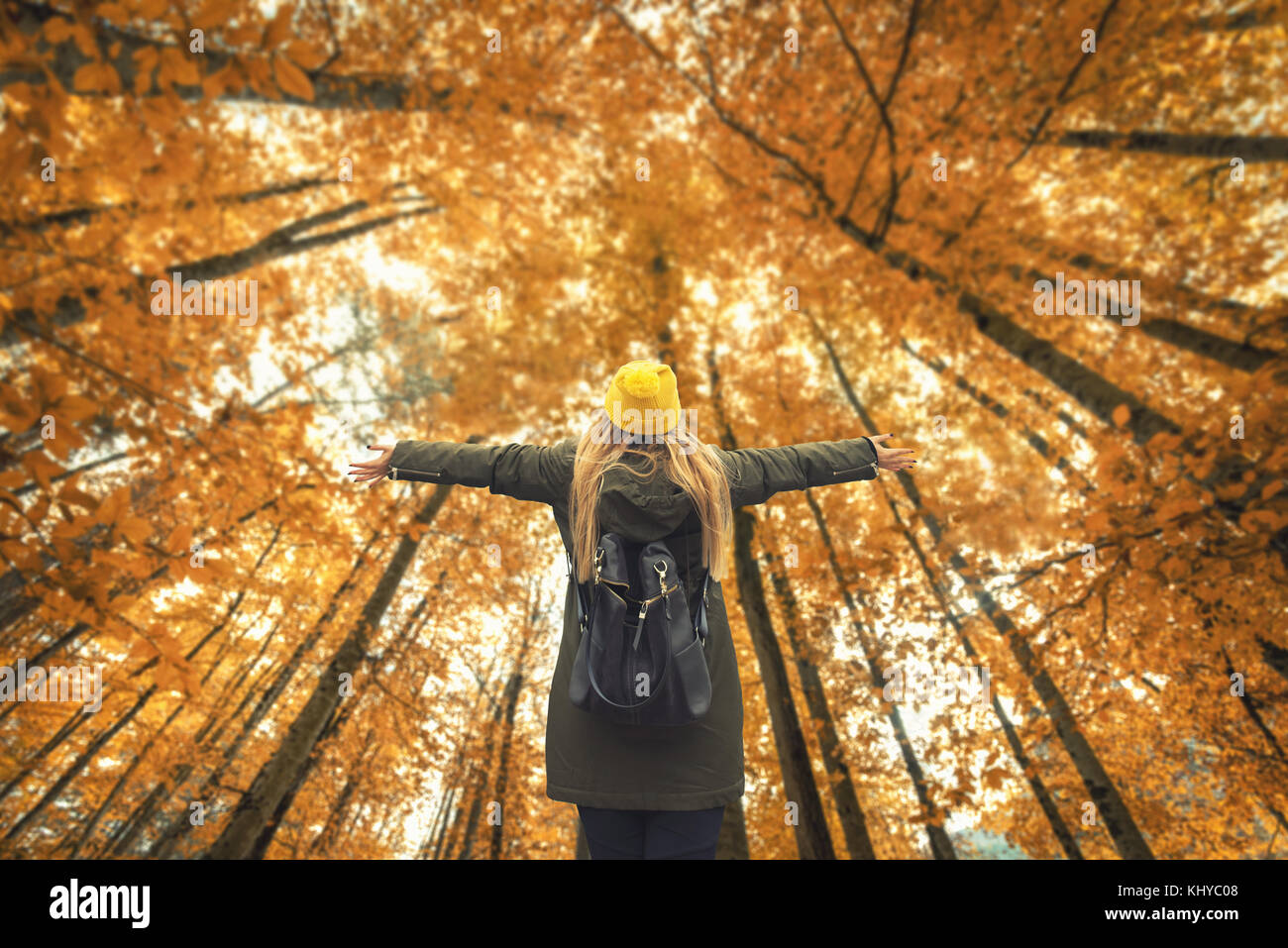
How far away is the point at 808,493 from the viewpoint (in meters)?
8.98

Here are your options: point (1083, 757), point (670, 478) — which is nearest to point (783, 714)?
point (1083, 757)

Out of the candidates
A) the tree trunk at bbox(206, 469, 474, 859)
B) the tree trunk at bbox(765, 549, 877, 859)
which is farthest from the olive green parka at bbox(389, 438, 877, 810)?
the tree trunk at bbox(765, 549, 877, 859)

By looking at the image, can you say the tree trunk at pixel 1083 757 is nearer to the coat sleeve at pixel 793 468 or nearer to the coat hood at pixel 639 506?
the coat sleeve at pixel 793 468

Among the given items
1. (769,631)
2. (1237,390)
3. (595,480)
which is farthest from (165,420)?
(1237,390)

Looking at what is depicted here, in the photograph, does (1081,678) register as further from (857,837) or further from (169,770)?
(169,770)

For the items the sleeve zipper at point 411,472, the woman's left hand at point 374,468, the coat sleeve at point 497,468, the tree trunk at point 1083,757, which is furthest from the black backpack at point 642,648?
the tree trunk at point 1083,757

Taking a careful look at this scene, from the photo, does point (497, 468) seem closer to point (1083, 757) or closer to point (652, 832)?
point (652, 832)

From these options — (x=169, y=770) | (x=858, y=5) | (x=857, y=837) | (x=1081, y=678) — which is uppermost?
(x=858, y=5)

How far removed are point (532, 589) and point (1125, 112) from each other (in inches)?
407

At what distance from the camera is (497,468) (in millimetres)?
2033

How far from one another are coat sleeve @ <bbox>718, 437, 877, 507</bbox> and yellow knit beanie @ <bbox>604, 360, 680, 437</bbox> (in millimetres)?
277

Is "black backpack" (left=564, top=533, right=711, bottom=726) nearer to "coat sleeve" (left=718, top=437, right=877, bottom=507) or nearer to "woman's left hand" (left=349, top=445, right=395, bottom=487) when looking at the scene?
"coat sleeve" (left=718, top=437, right=877, bottom=507)

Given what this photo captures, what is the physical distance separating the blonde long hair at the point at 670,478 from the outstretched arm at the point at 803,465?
0.10 metres

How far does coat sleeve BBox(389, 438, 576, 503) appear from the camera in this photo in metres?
2.02
